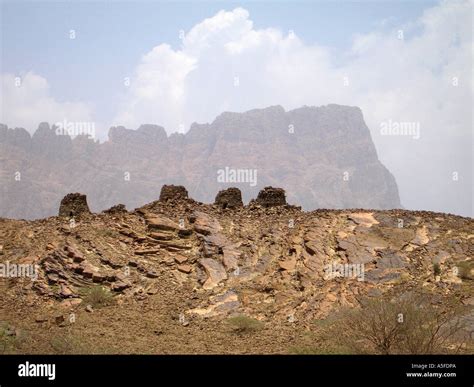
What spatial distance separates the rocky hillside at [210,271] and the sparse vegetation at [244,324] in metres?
0.04

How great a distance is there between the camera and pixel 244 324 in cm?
1861

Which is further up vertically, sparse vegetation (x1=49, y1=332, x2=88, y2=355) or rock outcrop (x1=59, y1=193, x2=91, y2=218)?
rock outcrop (x1=59, y1=193, x2=91, y2=218)

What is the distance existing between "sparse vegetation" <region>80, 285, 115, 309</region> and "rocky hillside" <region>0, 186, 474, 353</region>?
0.04 meters

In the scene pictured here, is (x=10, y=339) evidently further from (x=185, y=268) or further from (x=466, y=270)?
(x=466, y=270)

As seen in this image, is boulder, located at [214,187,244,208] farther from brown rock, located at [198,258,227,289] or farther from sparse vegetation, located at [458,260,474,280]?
sparse vegetation, located at [458,260,474,280]

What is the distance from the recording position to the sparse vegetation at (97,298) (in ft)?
67.8

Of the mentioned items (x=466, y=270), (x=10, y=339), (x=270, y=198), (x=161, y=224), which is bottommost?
(x=10, y=339)

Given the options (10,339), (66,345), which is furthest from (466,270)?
(10,339)

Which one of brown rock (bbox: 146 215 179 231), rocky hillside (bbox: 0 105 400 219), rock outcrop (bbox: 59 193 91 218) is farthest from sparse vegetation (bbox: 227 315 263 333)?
rocky hillside (bbox: 0 105 400 219)

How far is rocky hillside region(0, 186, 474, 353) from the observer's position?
713 inches

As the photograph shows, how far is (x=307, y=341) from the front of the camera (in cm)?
1691

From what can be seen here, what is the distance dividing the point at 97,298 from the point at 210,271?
469 centimetres
